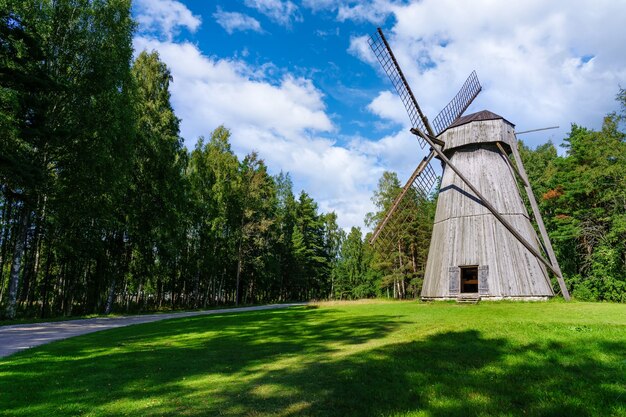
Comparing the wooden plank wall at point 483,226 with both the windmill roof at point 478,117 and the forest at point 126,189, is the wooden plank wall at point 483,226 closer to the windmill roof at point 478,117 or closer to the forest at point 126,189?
the windmill roof at point 478,117

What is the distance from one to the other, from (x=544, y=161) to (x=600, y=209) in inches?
804

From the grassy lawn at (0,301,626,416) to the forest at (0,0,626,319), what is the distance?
44.9 ft

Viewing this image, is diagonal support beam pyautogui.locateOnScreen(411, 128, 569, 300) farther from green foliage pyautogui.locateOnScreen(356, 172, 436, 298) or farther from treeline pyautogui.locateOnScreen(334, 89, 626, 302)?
green foliage pyautogui.locateOnScreen(356, 172, 436, 298)

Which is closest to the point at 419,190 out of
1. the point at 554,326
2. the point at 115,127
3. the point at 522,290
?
the point at 522,290

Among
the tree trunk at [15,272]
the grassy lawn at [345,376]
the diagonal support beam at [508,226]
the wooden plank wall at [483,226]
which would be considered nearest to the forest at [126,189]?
the tree trunk at [15,272]

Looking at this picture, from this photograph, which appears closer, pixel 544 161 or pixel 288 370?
pixel 288 370

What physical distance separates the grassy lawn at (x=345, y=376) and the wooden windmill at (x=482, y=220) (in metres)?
12.0

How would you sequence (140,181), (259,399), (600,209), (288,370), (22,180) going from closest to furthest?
(259,399) < (288,370) < (22,180) < (140,181) < (600,209)

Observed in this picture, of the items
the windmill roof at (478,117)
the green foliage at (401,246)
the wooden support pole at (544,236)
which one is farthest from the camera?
the green foliage at (401,246)

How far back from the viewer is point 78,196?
22984mm

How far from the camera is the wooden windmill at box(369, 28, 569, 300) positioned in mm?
21812

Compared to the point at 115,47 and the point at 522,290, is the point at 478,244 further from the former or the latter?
the point at 115,47

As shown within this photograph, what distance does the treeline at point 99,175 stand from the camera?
64.8 feet

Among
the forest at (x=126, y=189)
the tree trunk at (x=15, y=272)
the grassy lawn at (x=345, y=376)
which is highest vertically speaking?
the forest at (x=126, y=189)
